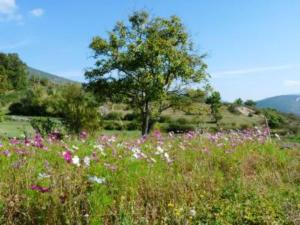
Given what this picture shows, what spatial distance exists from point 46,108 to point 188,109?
1846cm

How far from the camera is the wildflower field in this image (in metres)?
4.23

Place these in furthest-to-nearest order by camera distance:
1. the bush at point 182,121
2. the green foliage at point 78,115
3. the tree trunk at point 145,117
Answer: the bush at point 182,121 < the tree trunk at point 145,117 < the green foliage at point 78,115

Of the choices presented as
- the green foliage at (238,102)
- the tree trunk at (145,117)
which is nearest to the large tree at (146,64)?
the tree trunk at (145,117)

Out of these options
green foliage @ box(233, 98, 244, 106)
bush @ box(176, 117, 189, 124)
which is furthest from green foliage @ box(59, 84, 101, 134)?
green foliage @ box(233, 98, 244, 106)

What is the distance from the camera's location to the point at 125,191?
16.3 feet

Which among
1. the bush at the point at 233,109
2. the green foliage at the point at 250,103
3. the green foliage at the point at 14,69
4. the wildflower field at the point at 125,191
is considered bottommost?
the wildflower field at the point at 125,191

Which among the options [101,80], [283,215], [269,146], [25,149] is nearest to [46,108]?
[101,80]

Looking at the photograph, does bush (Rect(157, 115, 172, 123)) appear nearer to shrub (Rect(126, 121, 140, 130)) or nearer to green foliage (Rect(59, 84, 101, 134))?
shrub (Rect(126, 121, 140, 130))

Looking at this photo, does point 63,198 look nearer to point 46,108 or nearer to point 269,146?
point 269,146

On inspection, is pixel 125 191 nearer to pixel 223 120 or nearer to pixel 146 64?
pixel 146 64

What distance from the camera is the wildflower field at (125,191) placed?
423 cm

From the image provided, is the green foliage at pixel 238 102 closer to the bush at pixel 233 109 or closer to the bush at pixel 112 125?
the bush at pixel 233 109

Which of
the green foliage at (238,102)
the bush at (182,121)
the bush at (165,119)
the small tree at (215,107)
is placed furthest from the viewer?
the green foliage at (238,102)

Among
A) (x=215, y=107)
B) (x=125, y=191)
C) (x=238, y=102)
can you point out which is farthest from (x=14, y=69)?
(x=125, y=191)
